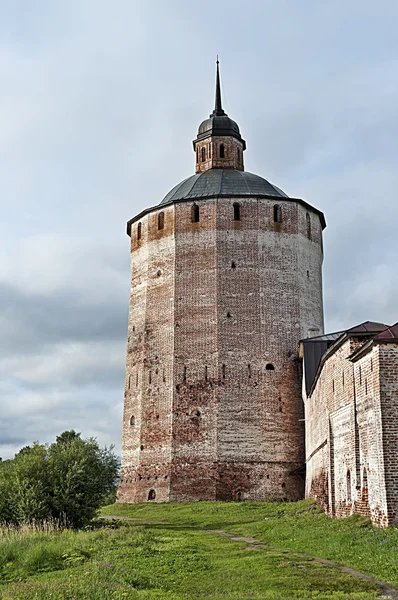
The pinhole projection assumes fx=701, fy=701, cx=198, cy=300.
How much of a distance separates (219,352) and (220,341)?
481mm

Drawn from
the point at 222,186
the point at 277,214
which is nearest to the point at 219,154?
the point at 222,186

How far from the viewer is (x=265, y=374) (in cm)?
3008

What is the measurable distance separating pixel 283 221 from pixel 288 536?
19.4 m

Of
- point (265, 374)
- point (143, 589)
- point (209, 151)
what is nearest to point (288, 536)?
A: point (143, 589)

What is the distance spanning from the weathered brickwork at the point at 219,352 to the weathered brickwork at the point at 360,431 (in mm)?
8180

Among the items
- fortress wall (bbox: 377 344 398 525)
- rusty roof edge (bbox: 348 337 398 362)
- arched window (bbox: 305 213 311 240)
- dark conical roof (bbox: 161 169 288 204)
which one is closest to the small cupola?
dark conical roof (bbox: 161 169 288 204)

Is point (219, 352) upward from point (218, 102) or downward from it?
downward

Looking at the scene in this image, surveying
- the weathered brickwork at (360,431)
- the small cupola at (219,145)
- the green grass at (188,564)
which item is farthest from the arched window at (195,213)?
the green grass at (188,564)

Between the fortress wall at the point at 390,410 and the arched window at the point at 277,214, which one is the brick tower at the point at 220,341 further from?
the fortress wall at the point at 390,410

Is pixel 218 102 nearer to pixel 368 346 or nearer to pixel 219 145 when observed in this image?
pixel 219 145

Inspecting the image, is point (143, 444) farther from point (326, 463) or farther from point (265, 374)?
point (326, 463)

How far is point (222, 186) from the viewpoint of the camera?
33531 millimetres

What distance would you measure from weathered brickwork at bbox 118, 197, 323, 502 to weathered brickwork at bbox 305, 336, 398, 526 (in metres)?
8.18

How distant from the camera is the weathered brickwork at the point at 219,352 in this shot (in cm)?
2911
